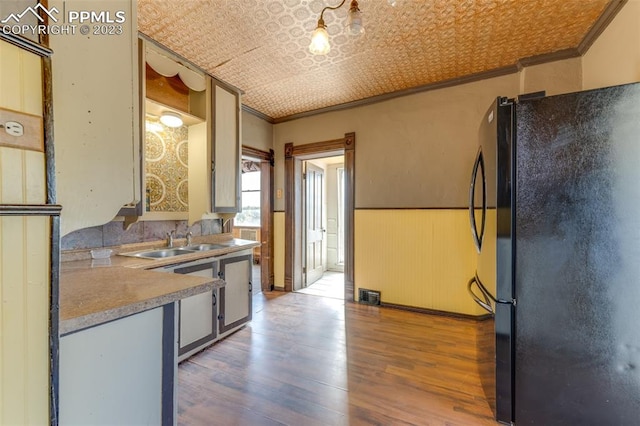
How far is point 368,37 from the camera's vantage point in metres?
2.20

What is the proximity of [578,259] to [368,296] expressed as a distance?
2371 millimetres

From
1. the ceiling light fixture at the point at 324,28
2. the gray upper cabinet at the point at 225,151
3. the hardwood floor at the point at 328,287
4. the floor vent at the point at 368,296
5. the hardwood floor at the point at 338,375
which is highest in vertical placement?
the ceiling light fixture at the point at 324,28

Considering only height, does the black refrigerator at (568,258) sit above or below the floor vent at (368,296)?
above

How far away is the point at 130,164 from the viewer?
1086mm

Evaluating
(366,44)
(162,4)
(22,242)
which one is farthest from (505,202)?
(162,4)

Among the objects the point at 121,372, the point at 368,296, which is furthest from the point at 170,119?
the point at 368,296

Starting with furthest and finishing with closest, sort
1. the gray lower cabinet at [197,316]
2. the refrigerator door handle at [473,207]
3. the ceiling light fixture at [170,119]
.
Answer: the ceiling light fixture at [170,119] → the gray lower cabinet at [197,316] → the refrigerator door handle at [473,207]

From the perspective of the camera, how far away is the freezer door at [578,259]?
1243 millimetres

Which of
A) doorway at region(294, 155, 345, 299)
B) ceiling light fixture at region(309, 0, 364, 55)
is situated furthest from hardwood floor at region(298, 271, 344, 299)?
ceiling light fixture at region(309, 0, 364, 55)

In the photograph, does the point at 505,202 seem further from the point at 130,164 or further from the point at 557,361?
the point at 130,164

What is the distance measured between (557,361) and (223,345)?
2334 mm

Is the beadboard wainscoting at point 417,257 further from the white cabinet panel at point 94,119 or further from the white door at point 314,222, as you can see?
the white cabinet panel at point 94,119

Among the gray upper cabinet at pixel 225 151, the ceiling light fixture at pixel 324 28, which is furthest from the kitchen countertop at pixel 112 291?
the ceiling light fixture at pixel 324 28

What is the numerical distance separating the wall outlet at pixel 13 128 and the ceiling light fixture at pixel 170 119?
1991 mm
